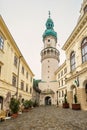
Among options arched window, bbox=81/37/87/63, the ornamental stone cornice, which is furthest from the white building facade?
arched window, bbox=81/37/87/63

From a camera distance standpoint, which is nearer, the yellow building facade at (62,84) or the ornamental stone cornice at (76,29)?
the ornamental stone cornice at (76,29)

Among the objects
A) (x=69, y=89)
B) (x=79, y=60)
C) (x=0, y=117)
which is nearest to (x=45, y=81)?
(x=69, y=89)

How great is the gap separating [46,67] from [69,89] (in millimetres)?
28485

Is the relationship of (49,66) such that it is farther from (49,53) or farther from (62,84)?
(62,84)

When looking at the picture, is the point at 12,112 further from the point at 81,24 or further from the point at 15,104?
the point at 81,24

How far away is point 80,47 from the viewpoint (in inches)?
734

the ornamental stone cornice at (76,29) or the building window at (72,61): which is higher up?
the ornamental stone cornice at (76,29)

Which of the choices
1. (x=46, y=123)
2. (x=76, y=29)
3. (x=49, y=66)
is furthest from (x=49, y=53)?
(x=46, y=123)

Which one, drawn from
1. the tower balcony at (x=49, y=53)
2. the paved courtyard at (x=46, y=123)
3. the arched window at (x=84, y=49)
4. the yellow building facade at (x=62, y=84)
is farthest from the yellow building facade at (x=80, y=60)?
the tower balcony at (x=49, y=53)

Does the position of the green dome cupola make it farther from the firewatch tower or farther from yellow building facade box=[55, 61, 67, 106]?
yellow building facade box=[55, 61, 67, 106]

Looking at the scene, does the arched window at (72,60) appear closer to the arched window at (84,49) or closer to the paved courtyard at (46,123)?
the arched window at (84,49)

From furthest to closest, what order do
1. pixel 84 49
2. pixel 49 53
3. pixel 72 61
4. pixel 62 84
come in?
1. pixel 49 53
2. pixel 62 84
3. pixel 72 61
4. pixel 84 49

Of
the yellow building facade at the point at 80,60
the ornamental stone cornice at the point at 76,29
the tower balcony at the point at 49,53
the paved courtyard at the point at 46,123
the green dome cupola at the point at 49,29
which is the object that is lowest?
the paved courtyard at the point at 46,123

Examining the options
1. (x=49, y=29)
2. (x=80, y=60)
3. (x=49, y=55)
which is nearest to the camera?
(x=80, y=60)
